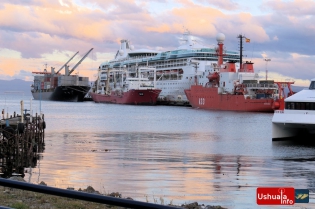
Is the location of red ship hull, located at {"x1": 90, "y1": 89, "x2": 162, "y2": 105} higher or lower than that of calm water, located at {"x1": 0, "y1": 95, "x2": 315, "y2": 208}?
higher

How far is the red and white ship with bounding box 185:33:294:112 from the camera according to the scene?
69938 millimetres

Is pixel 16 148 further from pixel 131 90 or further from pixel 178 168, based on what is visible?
pixel 131 90

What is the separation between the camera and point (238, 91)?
71.5 m

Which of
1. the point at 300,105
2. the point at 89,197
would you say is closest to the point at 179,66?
the point at 300,105

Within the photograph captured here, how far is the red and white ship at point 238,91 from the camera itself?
6994 cm

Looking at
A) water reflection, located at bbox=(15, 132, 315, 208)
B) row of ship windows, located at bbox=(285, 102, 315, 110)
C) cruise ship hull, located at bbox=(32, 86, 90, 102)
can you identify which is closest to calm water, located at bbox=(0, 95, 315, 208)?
water reflection, located at bbox=(15, 132, 315, 208)

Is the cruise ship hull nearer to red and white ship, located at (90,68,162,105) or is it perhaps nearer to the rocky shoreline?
red and white ship, located at (90,68,162,105)

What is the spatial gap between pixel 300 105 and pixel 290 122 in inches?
51.0

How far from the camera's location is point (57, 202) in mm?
9195

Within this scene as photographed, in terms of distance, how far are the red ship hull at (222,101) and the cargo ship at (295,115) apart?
40602 mm

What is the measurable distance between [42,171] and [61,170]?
623mm

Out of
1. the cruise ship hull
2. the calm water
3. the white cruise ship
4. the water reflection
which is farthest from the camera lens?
the cruise ship hull

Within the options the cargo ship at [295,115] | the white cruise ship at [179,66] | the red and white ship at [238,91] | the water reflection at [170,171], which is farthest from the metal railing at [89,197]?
the white cruise ship at [179,66]

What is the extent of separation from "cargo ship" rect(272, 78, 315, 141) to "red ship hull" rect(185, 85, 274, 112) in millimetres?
40602
